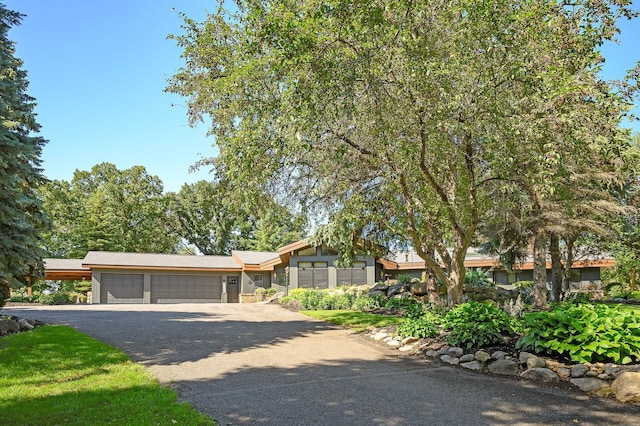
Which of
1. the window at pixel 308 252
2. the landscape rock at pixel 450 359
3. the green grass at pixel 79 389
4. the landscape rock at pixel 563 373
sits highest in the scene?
the window at pixel 308 252

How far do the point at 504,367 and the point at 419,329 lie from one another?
9.23 feet

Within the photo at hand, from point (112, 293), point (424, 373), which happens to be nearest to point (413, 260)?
point (112, 293)

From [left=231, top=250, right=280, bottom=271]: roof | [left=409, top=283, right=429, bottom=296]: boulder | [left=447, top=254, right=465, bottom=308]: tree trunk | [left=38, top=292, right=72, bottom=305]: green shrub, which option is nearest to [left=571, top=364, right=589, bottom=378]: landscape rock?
[left=447, top=254, right=465, bottom=308]: tree trunk

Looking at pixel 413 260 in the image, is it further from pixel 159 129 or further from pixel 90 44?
pixel 90 44

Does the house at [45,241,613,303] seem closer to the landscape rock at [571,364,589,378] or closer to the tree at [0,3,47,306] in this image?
the tree at [0,3,47,306]

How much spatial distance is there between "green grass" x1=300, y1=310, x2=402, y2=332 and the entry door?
16214 millimetres

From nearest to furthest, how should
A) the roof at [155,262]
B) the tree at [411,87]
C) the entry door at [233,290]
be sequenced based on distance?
the tree at [411,87], the roof at [155,262], the entry door at [233,290]

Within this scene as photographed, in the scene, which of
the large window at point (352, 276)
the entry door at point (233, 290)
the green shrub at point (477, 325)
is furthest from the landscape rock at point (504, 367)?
the entry door at point (233, 290)

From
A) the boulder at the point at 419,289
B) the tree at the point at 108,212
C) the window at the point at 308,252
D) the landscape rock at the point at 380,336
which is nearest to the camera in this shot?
the landscape rock at the point at 380,336

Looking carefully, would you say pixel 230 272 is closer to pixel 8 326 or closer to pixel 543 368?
pixel 8 326

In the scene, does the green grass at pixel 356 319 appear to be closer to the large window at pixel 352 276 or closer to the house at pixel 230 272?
the house at pixel 230 272

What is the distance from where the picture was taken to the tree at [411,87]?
22.1ft

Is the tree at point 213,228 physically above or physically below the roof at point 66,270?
above

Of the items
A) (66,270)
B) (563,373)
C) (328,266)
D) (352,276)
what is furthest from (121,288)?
(563,373)
